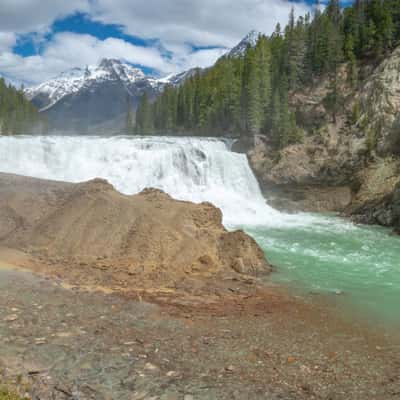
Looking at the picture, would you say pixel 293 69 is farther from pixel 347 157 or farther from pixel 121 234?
pixel 121 234

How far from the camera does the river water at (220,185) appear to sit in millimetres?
17656

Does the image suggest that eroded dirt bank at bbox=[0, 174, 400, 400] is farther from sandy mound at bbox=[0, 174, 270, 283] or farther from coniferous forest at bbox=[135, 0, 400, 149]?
coniferous forest at bbox=[135, 0, 400, 149]

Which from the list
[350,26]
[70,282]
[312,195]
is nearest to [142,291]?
[70,282]

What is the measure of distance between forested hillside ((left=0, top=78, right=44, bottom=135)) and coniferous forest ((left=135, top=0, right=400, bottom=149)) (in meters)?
37.3

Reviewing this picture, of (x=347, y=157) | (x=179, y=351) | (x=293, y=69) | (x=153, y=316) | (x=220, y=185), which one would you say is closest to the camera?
(x=179, y=351)

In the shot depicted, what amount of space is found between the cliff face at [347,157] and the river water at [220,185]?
2389 millimetres

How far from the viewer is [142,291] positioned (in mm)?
11102

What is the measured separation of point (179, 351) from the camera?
24.6 ft

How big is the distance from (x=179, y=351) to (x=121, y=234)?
7.16 m

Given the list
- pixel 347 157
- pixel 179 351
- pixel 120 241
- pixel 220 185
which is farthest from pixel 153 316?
pixel 347 157

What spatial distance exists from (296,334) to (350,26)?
178 feet

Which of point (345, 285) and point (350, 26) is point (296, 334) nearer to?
point (345, 285)

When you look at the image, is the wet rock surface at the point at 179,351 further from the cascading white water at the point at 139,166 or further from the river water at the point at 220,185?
the cascading white water at the point at 139,166

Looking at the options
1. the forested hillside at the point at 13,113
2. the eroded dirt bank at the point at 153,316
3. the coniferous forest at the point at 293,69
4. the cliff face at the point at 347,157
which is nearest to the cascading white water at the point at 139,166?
the cliff face at the point at 347,157
